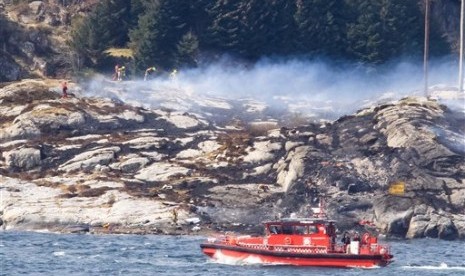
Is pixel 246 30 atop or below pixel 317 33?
below

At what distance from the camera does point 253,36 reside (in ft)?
Answer: 506

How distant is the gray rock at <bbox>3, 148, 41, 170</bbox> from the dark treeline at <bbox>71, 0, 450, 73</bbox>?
85.8 ft

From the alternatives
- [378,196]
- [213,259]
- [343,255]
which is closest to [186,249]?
[213,259]

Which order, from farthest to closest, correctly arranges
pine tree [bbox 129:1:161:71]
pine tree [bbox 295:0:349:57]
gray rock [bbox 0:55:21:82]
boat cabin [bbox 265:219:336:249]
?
pine tree [bbox 295:0:349:57]
pine tree [bbox 129:1:161:71]
gray rock [bbox 0:55:21:82]
boat cabin [bbox 265:219:336:249]

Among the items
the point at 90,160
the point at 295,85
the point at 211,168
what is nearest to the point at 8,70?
the point at 90,160

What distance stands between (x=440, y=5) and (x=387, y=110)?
46.8 meters

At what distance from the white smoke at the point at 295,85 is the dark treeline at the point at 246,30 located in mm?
1614

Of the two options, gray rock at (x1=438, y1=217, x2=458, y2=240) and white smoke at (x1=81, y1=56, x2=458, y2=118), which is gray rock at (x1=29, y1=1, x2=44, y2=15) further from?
gray rock at (x1=438, y1=217, x2=458, y2=240)

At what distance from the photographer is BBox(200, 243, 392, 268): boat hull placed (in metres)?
91.4

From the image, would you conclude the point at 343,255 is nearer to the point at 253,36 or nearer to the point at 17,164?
the point at 17,164

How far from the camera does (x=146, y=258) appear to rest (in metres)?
94.8

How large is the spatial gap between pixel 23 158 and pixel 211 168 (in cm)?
1491

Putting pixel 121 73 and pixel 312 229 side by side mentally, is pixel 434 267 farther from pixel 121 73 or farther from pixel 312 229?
pixel 121 73

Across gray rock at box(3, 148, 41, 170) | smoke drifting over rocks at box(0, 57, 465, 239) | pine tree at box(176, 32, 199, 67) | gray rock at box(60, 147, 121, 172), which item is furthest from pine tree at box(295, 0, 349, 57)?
gray rock at box(3, 148, 41, 170)
